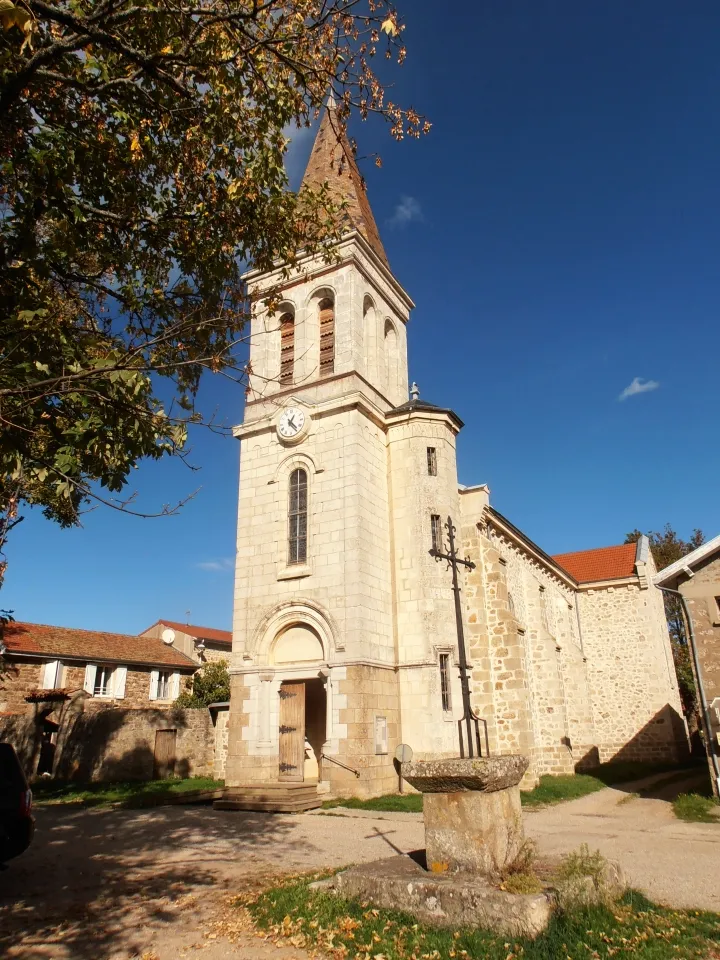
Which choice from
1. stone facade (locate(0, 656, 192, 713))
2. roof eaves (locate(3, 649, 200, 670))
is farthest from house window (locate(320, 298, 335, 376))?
roof eaves (locate(3, 649, 200, 670))

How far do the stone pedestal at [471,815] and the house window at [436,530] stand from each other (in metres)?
12.3

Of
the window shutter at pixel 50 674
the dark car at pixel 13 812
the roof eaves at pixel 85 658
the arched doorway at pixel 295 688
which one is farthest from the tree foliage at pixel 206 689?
the dark car at pixel 13 812

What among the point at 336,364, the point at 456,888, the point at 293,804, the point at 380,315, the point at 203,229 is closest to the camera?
the point at 456,888

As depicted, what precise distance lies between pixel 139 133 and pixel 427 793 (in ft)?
23.5

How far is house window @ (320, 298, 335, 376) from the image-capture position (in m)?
19.8

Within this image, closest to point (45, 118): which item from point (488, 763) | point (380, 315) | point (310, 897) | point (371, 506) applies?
point (488, 763)

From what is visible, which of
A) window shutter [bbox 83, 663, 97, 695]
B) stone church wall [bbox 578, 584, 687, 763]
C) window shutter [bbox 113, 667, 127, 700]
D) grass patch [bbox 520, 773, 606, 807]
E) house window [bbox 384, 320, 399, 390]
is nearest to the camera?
grass patch [bbox 520, 773, 606, 807]

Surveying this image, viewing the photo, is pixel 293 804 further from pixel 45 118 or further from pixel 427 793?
pixel 45 118

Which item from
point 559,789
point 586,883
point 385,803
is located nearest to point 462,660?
point 385,803

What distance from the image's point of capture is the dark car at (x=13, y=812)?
23.7 feet

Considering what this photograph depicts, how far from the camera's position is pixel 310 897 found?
6293 mm

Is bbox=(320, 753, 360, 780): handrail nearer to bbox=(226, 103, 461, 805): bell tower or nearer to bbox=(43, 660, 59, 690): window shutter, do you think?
bbox=(226, 103, 461, 805): bell tower

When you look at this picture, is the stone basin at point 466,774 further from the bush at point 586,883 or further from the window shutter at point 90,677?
the window shutter at point 90,677

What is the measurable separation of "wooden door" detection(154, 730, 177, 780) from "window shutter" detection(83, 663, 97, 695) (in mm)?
7356
